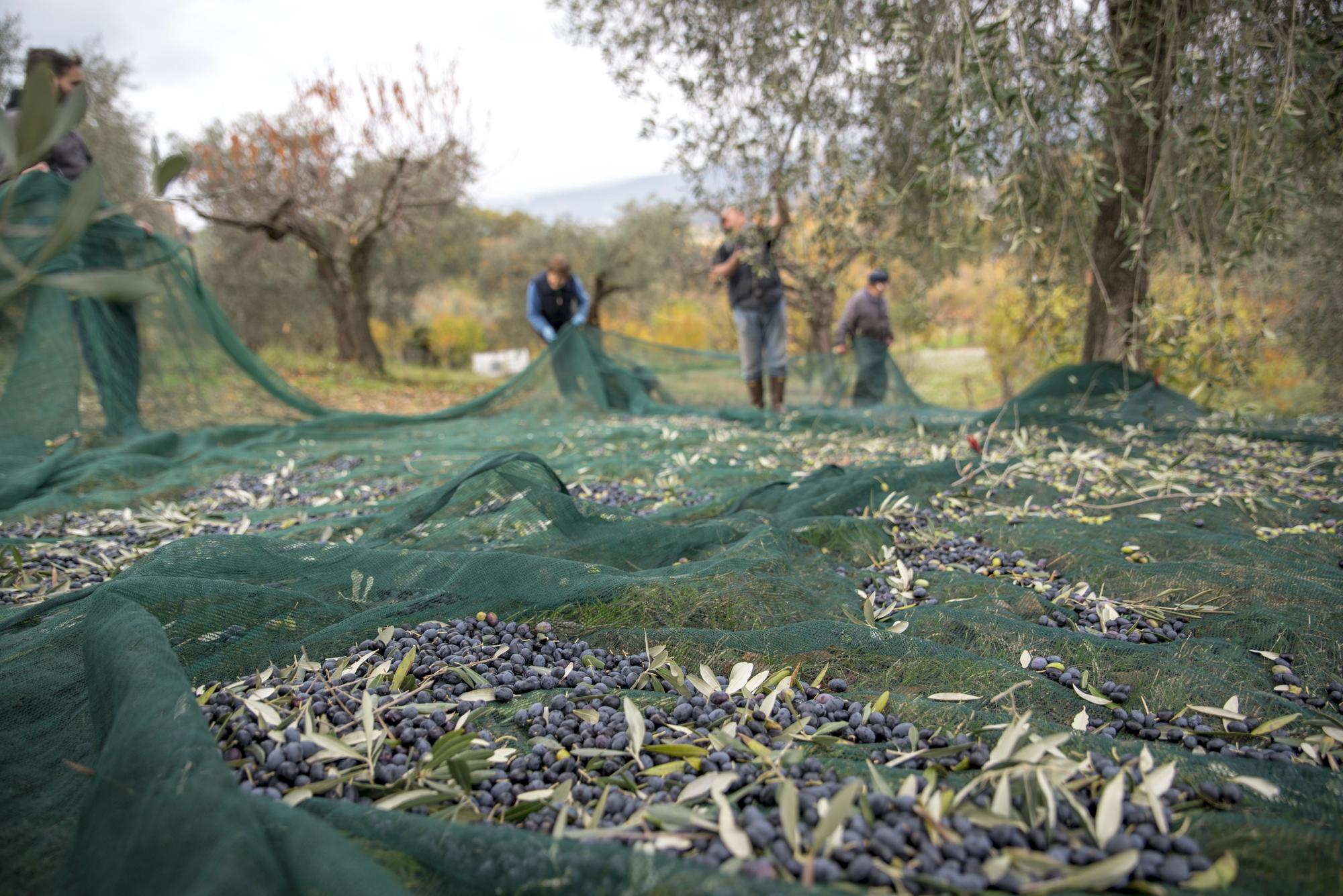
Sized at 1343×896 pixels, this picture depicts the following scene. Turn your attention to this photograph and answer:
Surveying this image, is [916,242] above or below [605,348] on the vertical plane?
above

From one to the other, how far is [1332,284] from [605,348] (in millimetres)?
8538

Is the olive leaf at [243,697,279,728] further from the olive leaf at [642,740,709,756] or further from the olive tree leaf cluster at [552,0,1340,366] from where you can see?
the olive tree leaf cluster at [552,0,1340,366]

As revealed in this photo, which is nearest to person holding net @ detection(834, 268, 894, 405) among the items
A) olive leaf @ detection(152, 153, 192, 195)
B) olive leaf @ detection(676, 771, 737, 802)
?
olive leaf @ detection(676, 771, 737, 802)

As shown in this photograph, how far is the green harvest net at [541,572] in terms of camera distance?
3.50 feet

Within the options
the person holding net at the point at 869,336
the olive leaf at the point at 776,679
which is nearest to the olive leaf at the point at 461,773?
the olive leaf at the point at 776,679

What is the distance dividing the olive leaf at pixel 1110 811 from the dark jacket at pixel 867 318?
7330mm

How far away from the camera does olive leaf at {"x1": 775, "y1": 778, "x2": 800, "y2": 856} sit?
1096 mm

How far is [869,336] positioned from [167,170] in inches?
314

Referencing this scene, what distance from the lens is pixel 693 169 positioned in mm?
5383

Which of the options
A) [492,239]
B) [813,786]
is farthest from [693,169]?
[492,239]

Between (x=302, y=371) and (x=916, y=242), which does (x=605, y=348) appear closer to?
(x=916, y=242)

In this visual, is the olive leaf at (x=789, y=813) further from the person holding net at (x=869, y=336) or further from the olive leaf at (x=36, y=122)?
the person holding net at (x=869, y=336)

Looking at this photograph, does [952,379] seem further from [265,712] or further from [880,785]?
[265,712]

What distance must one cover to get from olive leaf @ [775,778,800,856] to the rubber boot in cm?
664
